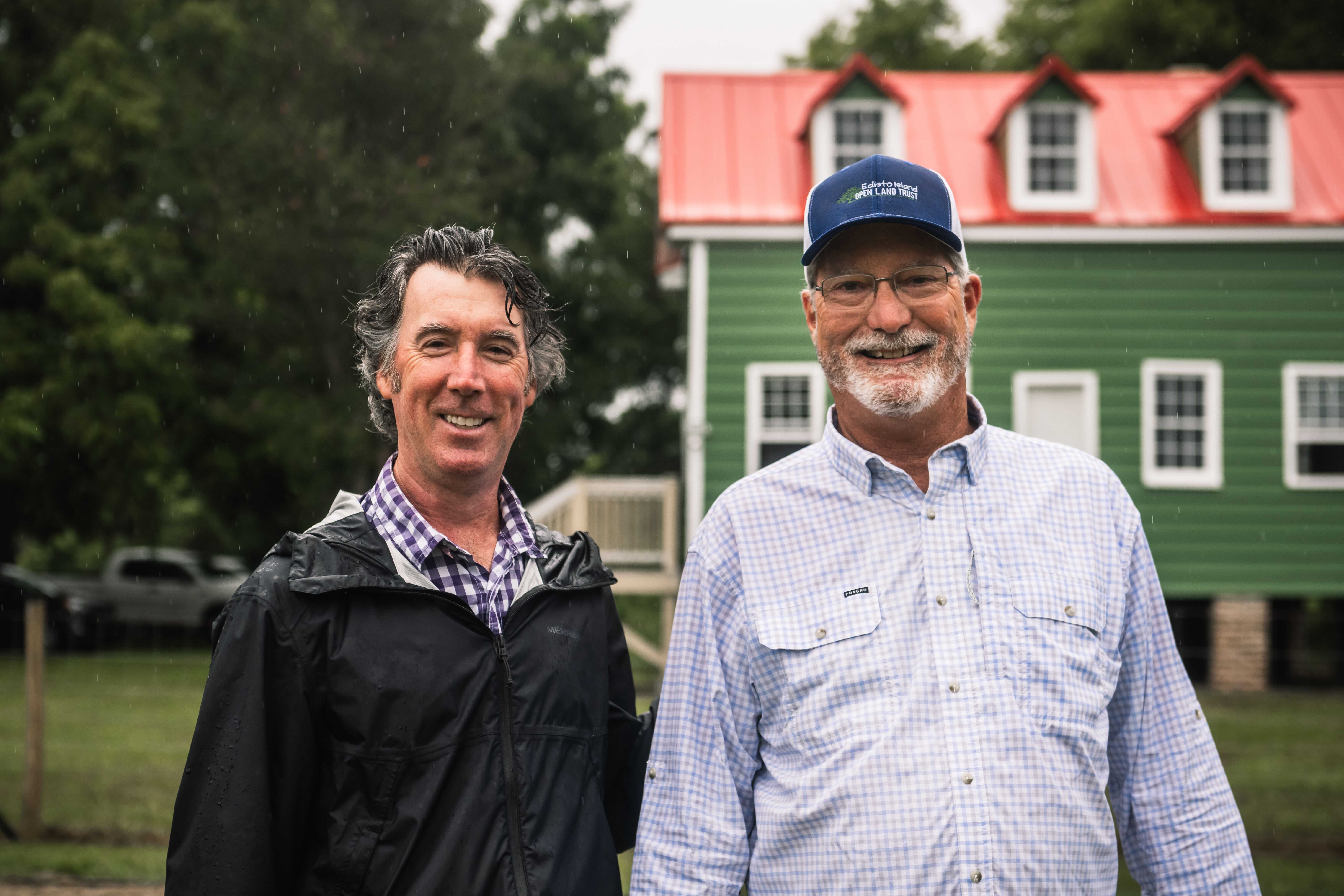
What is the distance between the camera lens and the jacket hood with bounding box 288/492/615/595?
2.49 m

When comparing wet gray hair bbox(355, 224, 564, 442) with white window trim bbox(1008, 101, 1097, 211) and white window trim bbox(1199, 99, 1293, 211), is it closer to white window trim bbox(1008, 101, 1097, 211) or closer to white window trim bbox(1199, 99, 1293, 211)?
white window trim bbox(1008, 101, 1097, 211)

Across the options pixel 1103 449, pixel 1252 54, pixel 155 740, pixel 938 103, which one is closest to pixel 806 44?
pixel 1252 54

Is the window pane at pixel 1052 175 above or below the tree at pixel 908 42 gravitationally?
below

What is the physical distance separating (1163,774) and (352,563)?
1858mm

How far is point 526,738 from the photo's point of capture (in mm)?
2582

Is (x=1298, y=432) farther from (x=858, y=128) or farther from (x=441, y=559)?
(x=441, y=559)

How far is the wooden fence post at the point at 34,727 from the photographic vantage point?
793cm

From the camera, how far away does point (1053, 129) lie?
1485 centimetres

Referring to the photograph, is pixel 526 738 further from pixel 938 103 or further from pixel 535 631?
pixel 938 103

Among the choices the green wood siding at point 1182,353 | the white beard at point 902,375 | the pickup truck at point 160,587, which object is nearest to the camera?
the white beard at point 902,375

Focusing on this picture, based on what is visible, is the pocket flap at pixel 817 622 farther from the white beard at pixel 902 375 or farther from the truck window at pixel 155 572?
the truck window at pixel 155 572

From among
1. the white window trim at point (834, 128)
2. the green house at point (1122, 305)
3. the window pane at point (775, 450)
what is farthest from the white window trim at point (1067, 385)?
the white window trim at point (834, 128)

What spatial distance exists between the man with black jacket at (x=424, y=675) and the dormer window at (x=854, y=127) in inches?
494

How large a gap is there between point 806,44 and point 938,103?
672 inches
